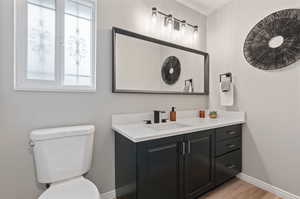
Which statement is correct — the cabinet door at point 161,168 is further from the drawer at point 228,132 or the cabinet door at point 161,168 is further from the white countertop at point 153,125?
the drawer at point 228,132

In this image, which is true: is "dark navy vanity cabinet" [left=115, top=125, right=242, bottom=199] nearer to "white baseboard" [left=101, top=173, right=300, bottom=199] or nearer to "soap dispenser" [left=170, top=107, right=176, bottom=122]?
"white baseboard" [left=101, top=173, right=300, bottom=199]

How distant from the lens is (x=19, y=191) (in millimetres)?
1160

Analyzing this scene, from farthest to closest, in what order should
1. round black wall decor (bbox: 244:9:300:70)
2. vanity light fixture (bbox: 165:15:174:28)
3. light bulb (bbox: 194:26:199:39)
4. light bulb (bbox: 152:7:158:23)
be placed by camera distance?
light bulb (bbox: 194:26:199:39)
vanity light fixture (bbox: 165:15:174:28)
light bulb (bbox: 152:7:158:23)
round black wall decor (bbox: 244:9:300:70)

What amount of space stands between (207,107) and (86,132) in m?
1.97

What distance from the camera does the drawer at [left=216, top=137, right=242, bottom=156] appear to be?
5.48 feet

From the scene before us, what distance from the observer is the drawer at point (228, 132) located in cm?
167

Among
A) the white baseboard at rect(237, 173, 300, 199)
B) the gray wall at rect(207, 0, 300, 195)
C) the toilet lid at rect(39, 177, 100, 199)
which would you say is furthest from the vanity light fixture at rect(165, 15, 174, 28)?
the white baseboard at rect(237, 173, 300, 199)

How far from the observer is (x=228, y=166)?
1.79 m

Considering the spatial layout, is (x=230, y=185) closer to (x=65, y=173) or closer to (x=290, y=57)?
(x=290, y=57)

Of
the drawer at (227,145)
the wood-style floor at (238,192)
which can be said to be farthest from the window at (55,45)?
the wood-style floor at (238,192)

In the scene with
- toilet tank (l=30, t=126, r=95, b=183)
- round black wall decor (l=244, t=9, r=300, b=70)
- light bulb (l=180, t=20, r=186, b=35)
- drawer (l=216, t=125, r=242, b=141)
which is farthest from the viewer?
light bulb (l=180, t=20, r=186, b=35)

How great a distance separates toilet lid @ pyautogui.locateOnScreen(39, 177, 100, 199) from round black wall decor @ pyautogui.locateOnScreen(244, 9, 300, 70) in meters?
2.24

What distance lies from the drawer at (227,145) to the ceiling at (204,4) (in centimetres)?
203

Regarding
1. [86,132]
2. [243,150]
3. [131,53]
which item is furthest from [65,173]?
[243,150]
